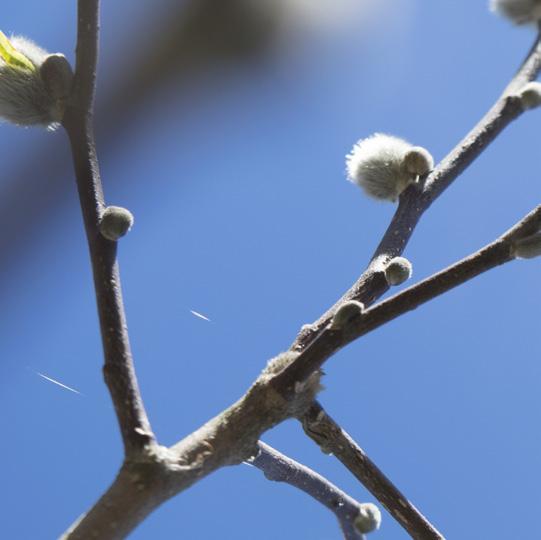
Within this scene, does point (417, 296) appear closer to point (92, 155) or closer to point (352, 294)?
point (352, 294)

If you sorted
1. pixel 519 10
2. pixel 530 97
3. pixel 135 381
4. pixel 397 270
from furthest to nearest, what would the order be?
pixel 519 10
pixel 530 97
pixel 397 270
pixel 135 381

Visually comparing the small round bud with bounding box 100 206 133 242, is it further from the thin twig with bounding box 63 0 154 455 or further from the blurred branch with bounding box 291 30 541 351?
the blurred branch with bounding box 291 30 541 351

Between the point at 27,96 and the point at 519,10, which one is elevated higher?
the point at 519,10

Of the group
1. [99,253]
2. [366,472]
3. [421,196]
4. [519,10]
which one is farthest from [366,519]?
[519,10]

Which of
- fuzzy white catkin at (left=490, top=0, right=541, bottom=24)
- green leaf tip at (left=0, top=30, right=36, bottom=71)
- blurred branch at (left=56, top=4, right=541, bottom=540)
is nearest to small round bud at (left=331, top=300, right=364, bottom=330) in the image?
blurred branch at (left=56, top=4, right=541, bottom=540)

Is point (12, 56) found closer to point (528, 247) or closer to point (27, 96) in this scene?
point (27, 96)

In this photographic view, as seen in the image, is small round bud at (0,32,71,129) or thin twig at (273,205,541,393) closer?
thin twig at (273,205,541,393)
